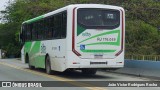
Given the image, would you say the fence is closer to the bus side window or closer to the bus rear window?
the bus rear window

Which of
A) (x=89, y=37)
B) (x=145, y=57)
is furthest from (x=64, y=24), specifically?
(x=145, y=57)

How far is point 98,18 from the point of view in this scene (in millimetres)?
18781

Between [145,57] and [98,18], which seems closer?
[98,18]

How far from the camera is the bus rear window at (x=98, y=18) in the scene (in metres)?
18.5

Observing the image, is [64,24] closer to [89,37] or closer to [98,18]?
[89,37]

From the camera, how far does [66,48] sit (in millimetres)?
18484

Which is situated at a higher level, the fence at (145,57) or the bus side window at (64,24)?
the bus side window at (64,24)

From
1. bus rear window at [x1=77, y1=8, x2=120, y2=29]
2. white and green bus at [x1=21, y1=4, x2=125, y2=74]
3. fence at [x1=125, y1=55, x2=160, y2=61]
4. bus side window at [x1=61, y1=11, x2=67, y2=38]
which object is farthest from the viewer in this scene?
fence at [x1=125, y1=55, x2=160, y2=61]

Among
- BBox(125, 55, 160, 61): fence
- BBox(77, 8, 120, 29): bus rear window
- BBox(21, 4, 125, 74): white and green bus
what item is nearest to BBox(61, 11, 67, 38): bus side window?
BBox(21, 4, 125, 74): white and green bus

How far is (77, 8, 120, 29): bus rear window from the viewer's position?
1855 cm

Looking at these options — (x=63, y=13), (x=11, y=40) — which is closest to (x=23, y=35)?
(x=63, y=13)

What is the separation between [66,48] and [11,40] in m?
56.9

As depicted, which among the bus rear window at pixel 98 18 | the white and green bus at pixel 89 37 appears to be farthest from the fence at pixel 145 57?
the bus rear window at pixel 98 18

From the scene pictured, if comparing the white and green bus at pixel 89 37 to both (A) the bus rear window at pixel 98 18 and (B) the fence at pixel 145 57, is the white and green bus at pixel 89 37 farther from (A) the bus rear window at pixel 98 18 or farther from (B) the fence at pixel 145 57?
(B) the fence at pixel 145 57
